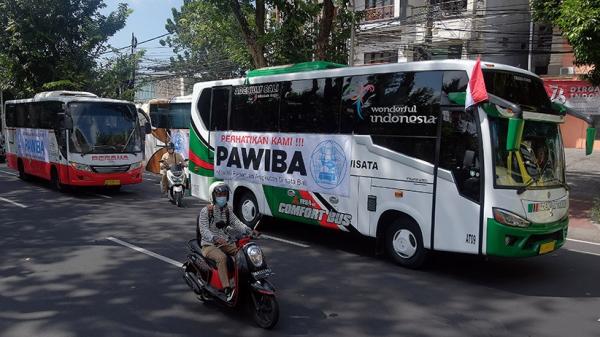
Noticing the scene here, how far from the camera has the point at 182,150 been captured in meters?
20.6

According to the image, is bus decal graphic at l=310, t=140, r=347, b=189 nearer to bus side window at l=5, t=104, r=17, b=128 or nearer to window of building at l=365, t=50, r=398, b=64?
bus side window at l=5, t=104, r=17, b=128

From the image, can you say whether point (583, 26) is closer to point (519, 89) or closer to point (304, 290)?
point (519, 89)

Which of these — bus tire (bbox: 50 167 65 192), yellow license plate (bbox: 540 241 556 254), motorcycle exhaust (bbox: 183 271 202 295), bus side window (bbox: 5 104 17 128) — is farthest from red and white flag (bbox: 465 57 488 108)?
bus side window (bbox: 5 104 17 128)

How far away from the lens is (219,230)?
5.67 meters

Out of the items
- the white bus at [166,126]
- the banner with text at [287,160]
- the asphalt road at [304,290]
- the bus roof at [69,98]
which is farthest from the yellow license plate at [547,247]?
the white bus at [166,126]

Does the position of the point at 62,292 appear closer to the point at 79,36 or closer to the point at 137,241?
the point at 137,241

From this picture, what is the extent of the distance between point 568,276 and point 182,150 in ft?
51.9

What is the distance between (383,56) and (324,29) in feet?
43.6

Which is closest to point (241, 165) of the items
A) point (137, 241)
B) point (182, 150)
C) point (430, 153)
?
point (137, 241)

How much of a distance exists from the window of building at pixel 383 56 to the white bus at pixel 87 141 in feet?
51.3

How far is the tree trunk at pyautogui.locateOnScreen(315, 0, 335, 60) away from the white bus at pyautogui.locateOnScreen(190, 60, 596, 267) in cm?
685

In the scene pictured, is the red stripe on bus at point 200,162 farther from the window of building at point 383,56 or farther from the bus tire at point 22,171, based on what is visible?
the window of building at point 383,56

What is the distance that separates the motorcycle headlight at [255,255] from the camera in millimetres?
5043

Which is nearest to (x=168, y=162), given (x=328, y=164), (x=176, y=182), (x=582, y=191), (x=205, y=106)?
(x=176, y=182)
